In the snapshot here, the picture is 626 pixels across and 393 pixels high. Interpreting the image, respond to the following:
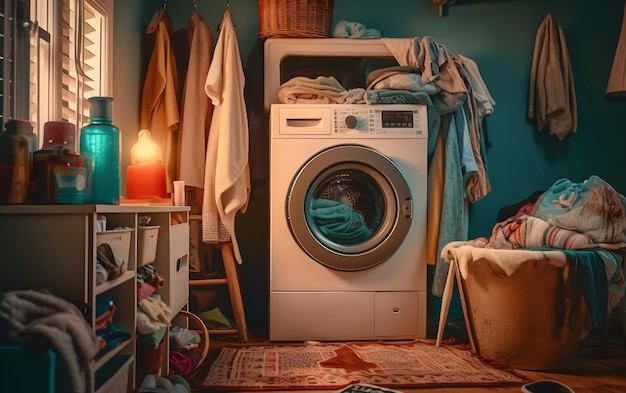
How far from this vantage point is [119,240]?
1399 mm

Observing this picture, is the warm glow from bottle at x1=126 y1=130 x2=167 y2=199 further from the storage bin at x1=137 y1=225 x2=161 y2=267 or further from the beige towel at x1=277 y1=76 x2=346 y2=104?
the beige towel at x1=277 y1=76 x2=346 y2=104

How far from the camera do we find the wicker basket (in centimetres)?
284

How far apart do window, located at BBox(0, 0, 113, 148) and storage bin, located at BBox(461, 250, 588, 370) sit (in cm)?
155

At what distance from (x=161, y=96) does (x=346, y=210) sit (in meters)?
1.06

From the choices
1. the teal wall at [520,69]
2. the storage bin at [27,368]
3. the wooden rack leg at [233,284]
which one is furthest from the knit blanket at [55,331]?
the teal wall at [520,69]

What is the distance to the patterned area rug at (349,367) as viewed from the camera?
A: 6.42 ft

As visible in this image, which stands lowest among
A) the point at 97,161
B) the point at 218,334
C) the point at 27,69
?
the point at 218,334

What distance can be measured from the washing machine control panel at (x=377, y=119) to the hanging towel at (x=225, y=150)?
45 centimetres

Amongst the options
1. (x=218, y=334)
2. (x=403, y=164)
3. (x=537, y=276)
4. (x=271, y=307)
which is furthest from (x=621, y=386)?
(x=218, y=334)

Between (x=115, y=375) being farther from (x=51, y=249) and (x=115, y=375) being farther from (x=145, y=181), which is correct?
(x=145, y=181)

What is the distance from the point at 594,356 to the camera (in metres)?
2.41

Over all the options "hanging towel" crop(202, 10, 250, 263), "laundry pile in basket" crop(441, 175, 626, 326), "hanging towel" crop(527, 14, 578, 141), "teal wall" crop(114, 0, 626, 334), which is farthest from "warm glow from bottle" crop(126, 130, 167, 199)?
"hanging towel" crop(527, 14, 578, 141)

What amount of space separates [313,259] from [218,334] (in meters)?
0.63

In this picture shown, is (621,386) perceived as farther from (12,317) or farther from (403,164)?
(12,317)
